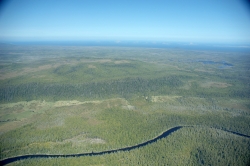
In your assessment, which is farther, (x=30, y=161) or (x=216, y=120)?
(x=216, y=120)

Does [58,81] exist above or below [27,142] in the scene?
above

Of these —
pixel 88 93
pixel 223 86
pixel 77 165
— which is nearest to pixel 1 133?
pixel 77 165

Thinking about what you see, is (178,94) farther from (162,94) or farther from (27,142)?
(27,142)

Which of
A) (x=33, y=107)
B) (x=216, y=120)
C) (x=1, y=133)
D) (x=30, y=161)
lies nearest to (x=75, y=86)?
(x=33, y=107)

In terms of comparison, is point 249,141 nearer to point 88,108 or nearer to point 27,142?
point 88,108

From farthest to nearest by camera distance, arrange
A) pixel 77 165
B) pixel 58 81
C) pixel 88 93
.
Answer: pixel 58 81 → pixel 88 93 → pixel 77 165

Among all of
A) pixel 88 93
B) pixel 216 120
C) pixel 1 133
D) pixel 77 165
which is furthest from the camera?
pixel 88 93
